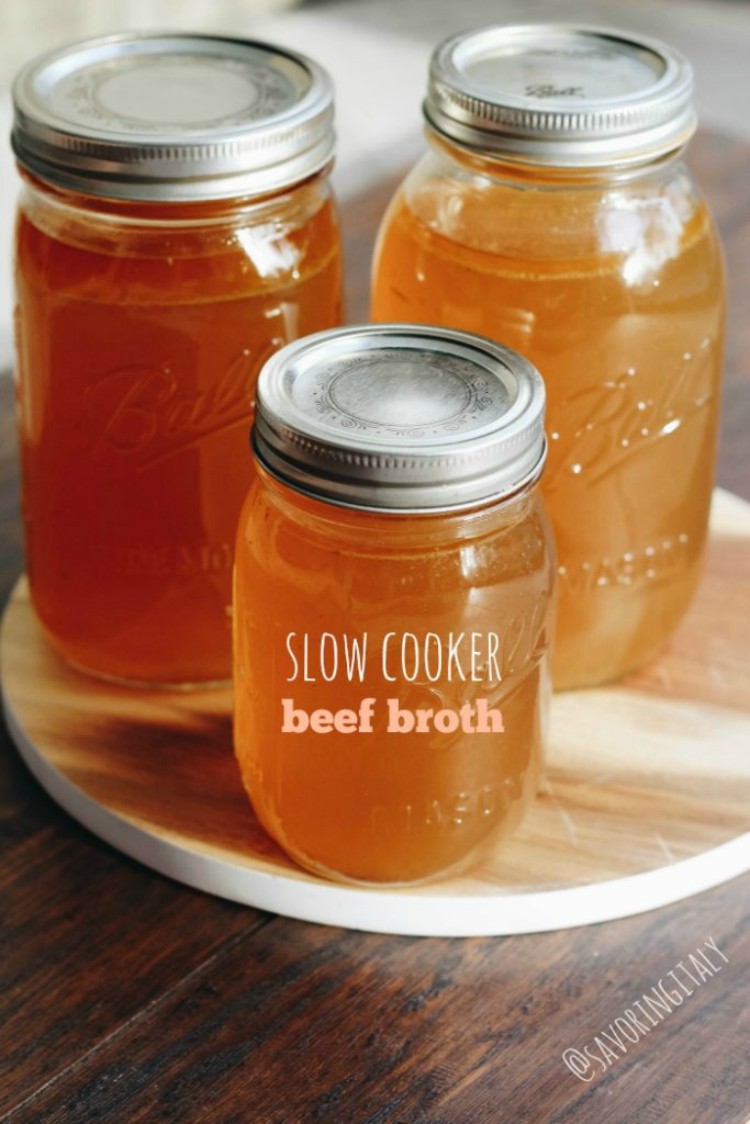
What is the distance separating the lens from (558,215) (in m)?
0.64

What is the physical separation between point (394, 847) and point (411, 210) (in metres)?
0.29

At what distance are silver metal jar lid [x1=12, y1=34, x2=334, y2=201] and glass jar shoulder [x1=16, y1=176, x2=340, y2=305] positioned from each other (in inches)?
0.5

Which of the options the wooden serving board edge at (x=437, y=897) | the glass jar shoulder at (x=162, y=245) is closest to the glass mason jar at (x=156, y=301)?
the glass jar shoulder at (x=162, y=245)

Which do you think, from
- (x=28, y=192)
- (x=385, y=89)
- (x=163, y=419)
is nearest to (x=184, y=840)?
(x=163, y=419)

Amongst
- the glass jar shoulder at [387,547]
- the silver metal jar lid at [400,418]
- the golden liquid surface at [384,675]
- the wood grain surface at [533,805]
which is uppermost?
the silver metal jar lid at [400,418]

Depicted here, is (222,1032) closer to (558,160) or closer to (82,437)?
(82,437)

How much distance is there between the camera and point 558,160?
61 cm

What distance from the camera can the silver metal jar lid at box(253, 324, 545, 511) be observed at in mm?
521

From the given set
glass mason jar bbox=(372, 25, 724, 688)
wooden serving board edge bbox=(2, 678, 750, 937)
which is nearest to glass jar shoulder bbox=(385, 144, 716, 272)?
glass mason jar bbox=(372, 25, 724, 688)

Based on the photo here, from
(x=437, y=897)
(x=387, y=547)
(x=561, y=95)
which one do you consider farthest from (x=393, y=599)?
(x=561, y=95)

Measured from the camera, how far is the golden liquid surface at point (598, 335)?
64 cm

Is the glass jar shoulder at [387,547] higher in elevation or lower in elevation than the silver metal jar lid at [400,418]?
lower

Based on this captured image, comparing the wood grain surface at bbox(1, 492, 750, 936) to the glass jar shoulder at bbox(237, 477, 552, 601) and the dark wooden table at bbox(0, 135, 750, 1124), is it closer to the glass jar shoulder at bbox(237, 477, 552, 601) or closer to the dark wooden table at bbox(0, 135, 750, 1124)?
the dark wooden table at bbox(0, 135, 750, 1124)

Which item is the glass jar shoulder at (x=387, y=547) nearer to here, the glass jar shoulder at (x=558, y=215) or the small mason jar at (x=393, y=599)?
the small mason jar at (x=393, y=599)
